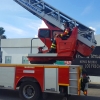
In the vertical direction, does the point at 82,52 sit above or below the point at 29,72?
above

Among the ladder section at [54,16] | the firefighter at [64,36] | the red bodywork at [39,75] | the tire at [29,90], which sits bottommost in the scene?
the tire at [29,90]

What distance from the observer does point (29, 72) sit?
7777 mm

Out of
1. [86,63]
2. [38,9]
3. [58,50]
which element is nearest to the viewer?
[58,50]

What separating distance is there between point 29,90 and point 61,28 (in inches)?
149

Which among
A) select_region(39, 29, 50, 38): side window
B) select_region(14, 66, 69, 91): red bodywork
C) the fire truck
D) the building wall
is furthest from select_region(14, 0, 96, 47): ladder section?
the building wall

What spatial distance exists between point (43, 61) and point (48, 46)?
3.05 feet

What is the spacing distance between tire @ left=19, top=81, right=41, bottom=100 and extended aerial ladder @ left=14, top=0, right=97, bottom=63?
1.90 metres

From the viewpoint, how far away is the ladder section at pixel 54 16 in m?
9.81

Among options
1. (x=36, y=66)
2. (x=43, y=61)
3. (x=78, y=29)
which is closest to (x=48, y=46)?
(x=43, y=61)

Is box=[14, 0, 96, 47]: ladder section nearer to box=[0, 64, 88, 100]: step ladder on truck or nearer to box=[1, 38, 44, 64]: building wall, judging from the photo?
box=[0, 64, 88, 100]: step ladder on truck

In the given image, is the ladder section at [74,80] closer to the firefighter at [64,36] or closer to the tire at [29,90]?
the tire at [29,90]

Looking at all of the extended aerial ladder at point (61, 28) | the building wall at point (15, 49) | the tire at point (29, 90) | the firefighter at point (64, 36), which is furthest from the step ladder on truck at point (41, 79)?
the building wall at point (15, 49)

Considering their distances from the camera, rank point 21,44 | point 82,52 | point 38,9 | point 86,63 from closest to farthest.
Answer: point 82,52, point 38,9, point 86,63, point 21,44

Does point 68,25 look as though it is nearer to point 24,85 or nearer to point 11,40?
point 24,85
